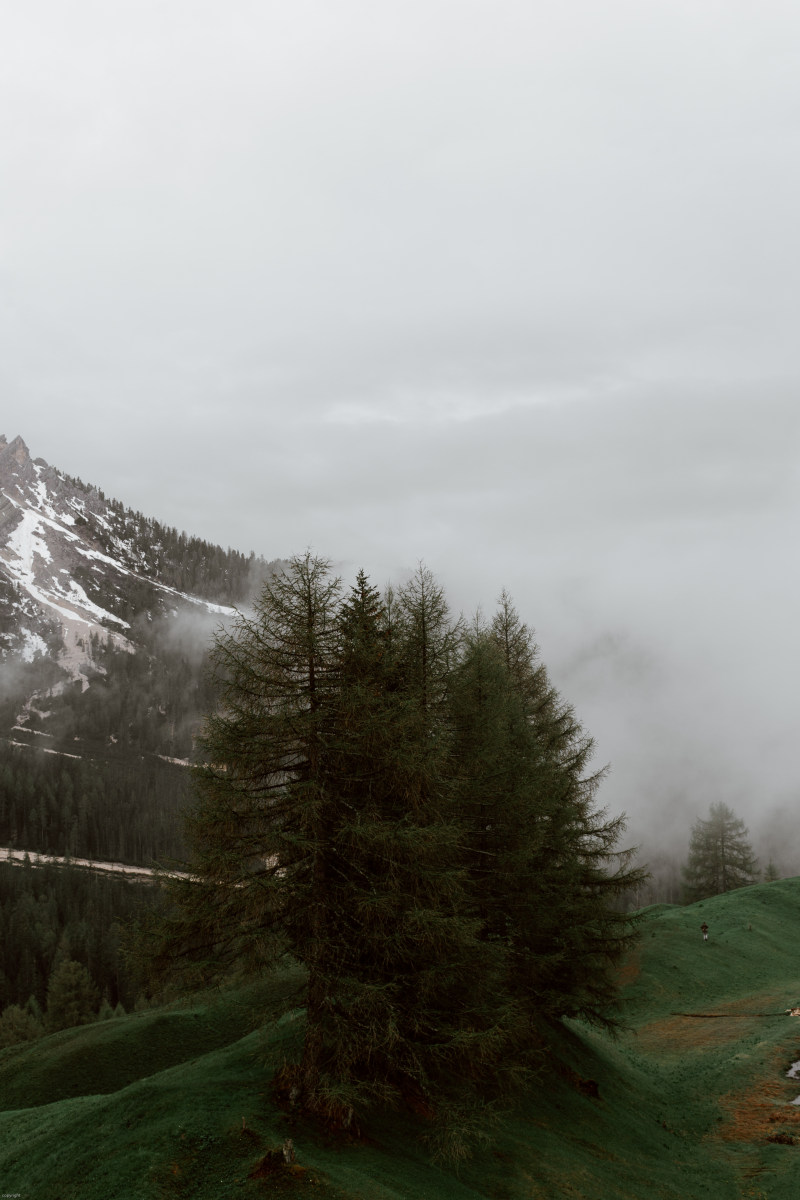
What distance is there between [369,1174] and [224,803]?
815cm

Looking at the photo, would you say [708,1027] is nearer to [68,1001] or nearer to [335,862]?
[335,862]

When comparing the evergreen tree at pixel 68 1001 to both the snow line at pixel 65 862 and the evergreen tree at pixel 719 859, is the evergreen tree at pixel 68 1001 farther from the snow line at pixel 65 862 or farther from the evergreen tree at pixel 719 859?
the snow line at pixel 65 862

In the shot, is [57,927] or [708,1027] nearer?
[708,1027]

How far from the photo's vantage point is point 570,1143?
2216cm

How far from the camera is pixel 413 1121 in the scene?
18453 mm

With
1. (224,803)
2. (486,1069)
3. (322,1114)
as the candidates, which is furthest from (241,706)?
(486,1069)

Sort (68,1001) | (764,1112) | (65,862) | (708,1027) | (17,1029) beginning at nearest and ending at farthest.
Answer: (764,1112) < (708,1027) < (17,1029) < (68,1001) < (65,862)

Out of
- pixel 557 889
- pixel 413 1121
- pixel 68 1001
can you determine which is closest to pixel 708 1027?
pixel 557 889

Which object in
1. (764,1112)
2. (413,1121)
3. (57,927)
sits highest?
(413,1121)

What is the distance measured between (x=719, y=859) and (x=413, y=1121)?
73.8 meters

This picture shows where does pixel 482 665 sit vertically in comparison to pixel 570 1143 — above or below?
above

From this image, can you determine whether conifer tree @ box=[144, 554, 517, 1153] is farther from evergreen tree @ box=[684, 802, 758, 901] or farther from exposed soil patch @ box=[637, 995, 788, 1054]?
evergreen tree @ box=[684, 802, 758, 901]

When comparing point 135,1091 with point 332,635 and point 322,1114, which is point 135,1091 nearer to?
point 322,1114

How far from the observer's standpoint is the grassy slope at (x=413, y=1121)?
1468 centimetres
